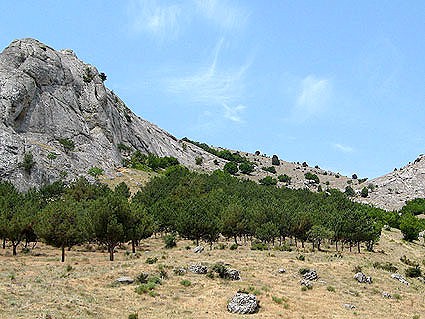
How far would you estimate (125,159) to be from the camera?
6284 inches

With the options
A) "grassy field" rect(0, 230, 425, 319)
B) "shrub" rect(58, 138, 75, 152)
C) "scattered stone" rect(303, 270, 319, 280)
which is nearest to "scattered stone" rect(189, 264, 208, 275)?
"grassy field" rect(0, 230, 425, 319)

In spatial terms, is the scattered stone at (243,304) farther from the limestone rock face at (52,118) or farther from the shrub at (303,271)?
the limestone rock face at (52,118)

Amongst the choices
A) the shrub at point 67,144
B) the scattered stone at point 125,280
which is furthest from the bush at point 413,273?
the shrub at point 67,144

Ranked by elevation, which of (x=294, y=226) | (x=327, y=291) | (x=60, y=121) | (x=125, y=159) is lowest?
(x=327, y=291)

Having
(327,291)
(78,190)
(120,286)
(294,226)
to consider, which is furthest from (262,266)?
(78,190)

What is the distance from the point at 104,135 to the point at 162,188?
1976 inches

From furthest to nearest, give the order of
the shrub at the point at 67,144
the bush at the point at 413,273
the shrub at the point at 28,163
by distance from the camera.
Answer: the shrub at the point at 67,144 < the shrub at the point at 28,163 < the bush at the point at 413,273

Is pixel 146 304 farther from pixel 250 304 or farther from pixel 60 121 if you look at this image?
pixel 60 121

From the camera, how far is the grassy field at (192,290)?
114 feet

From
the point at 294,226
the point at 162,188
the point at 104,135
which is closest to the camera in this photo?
the point at 294,226

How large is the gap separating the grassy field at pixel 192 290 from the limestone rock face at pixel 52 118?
5599 cm

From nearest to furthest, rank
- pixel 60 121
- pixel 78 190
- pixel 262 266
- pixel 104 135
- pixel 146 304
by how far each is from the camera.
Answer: pixel 146 304, pixel 262 266, pixel 78 190, pixel 60 121, pixel 104 135

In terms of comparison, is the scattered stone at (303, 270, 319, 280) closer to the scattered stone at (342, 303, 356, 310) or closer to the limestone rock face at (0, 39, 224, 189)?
the scattered stone at (342, 303, 356, 310)

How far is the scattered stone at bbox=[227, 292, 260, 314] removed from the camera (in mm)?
37688
